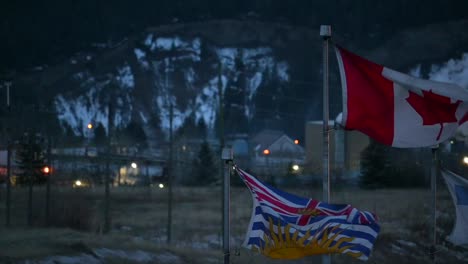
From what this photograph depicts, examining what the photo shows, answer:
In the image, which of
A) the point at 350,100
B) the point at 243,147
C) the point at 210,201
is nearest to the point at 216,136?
the point at 243,147

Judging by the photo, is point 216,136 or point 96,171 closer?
point 96,171

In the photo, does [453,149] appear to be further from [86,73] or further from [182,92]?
[86,73]

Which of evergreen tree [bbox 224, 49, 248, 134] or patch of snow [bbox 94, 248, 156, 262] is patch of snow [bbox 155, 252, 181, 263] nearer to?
patch of snow [bbox 94, 248, 156, 262]

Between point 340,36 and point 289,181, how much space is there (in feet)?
160

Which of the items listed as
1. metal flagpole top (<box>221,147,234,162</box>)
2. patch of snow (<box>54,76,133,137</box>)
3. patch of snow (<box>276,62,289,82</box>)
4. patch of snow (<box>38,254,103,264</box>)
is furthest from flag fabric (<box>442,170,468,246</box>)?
patch of snow (<box>276,62,289,82</box>)

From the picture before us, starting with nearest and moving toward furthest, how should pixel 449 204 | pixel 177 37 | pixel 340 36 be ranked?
pixel 449 204, pixel 340 36, pixel 177 37

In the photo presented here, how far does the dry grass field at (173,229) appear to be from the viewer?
14.2 meters

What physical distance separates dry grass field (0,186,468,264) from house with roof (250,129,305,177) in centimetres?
218

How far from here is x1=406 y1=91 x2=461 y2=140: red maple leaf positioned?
699 cm

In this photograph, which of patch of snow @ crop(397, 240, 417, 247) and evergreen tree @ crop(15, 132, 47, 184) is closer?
patch of snow @ crop(397, 240, 417, 247)

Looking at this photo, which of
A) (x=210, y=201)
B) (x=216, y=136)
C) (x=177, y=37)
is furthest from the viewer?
(x=177, y=37)

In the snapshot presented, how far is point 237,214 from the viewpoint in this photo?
2752 centimetres

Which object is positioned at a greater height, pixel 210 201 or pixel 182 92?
pixel 182 92

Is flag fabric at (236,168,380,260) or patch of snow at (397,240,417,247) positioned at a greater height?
flag fabric at (236,168,380,260)
